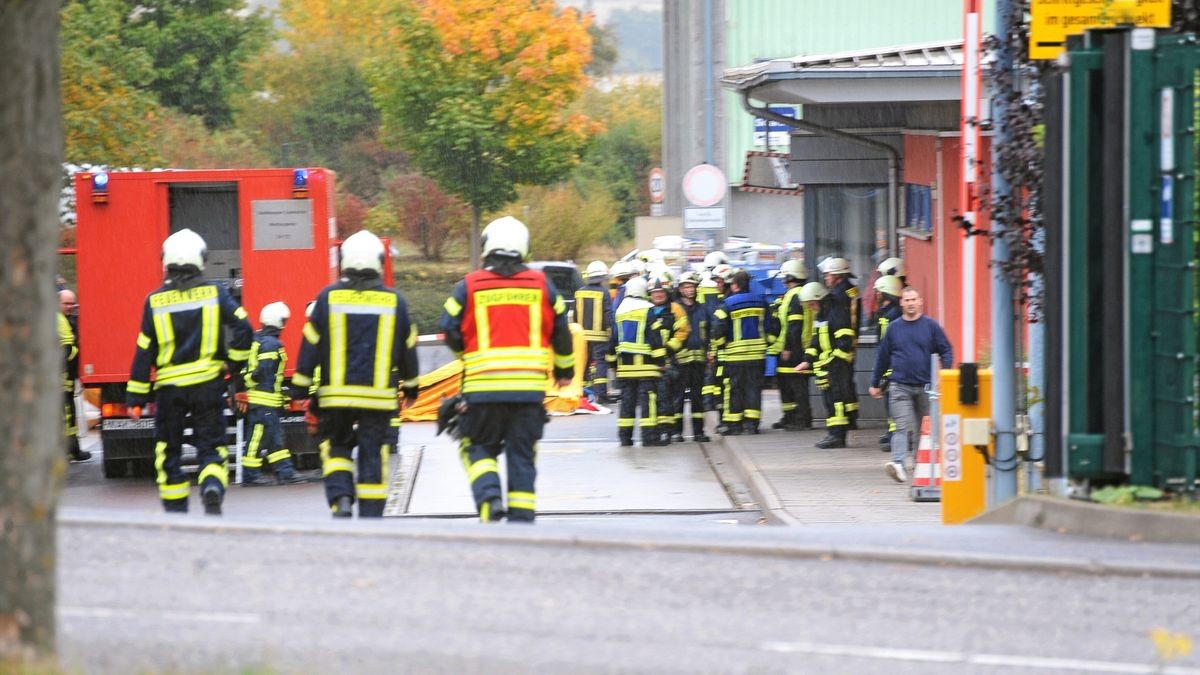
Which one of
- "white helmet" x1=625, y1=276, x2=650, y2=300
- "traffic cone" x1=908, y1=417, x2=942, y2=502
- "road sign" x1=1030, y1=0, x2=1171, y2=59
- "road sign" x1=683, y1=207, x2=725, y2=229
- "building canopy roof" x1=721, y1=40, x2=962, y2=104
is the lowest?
"traffic cone" x1=908, y1=417, x2=942, y2=502

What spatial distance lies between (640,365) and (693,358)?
83 centimetres

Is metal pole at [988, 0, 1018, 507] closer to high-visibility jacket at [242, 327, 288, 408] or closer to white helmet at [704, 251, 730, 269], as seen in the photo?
high-visibility jacket at [242, 327, 288, 408]

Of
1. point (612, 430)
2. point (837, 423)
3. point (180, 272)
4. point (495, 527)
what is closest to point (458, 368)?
point (612, 430)

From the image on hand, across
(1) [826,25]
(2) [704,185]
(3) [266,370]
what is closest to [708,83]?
(1) [826,25]

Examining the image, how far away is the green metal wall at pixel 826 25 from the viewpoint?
129 ft

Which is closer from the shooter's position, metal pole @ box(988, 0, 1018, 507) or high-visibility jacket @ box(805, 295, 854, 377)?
metal pole @ box(988, 0, 1018, 507)

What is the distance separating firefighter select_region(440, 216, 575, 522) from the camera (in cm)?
909

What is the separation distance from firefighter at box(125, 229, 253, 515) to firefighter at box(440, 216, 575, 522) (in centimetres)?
200

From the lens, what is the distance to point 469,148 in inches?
1542

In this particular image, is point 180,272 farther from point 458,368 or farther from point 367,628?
point 458,368

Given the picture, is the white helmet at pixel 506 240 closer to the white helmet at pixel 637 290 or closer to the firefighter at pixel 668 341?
the firefighter at pixel 668 341

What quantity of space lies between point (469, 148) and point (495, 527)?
103 ft

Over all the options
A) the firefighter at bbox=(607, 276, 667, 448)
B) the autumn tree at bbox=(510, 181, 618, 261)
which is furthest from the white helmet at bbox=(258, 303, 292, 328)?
the autumn tree at bbox=(510, 181, 618, 261)

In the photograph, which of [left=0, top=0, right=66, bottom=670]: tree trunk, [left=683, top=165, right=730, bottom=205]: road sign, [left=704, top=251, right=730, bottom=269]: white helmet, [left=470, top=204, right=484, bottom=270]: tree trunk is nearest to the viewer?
[left=0, top=0, right=66, bottom=670]: tree trunk
